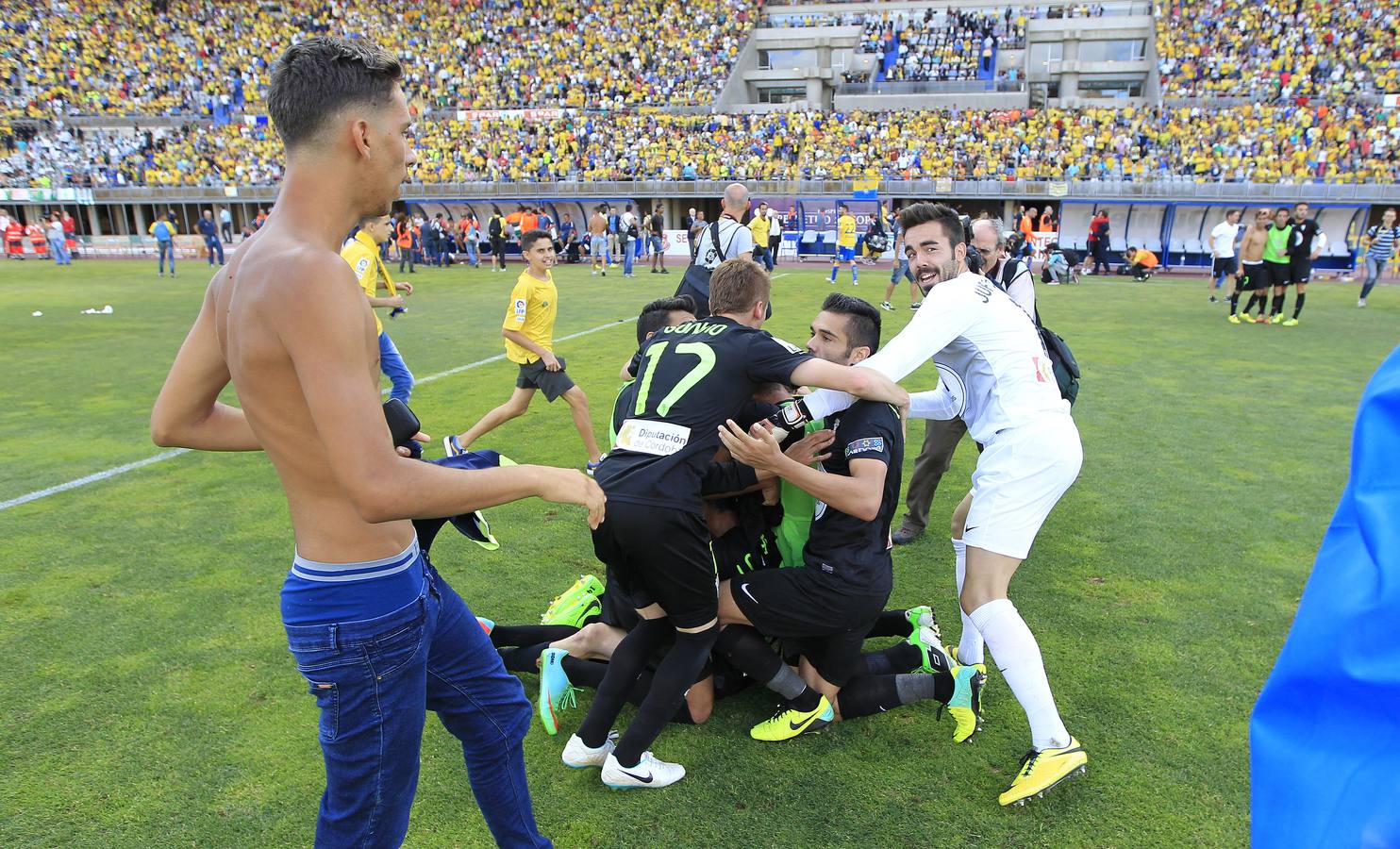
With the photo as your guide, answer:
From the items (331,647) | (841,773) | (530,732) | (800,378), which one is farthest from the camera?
(530,732)

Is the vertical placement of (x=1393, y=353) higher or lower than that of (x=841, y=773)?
higher

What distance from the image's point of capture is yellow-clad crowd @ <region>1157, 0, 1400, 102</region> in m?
32.7

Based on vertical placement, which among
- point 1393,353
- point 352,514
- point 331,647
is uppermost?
point 1393,353

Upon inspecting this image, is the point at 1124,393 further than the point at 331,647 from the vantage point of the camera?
Yes

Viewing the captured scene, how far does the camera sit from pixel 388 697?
1.89m

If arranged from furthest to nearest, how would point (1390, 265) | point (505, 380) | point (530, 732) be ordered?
point (1390, 265) → point (505, 380) → point (530, 732)

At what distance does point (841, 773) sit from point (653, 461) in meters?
1.44

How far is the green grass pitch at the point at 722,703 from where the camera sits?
9.38 feet

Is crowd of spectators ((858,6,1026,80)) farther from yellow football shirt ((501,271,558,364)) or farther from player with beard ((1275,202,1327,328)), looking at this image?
yellow football shirt ((501,271,558,364))

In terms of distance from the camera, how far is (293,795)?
2.99 metres

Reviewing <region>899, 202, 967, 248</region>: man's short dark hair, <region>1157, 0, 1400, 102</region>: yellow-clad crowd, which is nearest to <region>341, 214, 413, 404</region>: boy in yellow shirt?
<region>899, 202, 967, 248</region>: man's short dark hair

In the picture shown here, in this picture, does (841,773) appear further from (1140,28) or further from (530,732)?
(1140,28)

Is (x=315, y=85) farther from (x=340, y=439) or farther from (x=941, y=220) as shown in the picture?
(x=941, y=220)

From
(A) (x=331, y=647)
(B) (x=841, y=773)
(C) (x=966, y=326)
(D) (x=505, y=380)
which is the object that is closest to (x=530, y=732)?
(B) (x=841, y=773)
